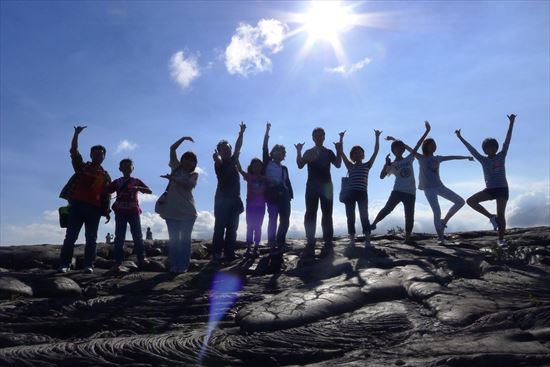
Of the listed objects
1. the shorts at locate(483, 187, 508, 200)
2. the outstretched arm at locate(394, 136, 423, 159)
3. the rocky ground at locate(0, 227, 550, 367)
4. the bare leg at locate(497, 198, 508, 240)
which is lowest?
the rocky ground at locate(0, 227, 550, 367)

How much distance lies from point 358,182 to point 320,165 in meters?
1.01

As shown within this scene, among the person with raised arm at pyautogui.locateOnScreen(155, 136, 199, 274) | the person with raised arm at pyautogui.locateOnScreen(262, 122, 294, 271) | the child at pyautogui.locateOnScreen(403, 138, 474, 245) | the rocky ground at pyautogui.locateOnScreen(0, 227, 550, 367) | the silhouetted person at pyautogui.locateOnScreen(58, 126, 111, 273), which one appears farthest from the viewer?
the child at pyautogui.locateOnScreen(403, 138, 474, 245)

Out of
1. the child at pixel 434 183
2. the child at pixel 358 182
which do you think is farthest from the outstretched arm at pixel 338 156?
the child at pixel 434 183

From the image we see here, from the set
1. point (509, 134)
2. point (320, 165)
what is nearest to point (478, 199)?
point (509, 134)

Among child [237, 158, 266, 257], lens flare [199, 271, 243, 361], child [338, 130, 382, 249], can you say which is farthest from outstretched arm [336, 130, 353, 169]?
lens flare [199, 271, 243, 361]

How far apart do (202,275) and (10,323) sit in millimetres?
3118

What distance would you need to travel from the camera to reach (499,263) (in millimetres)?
8141

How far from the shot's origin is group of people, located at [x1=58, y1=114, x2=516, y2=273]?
8789 mm

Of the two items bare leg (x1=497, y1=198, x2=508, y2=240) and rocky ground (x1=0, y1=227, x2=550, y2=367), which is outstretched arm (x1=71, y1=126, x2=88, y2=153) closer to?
rocky ground (x1=0, y1=227, x2=550, y2=367)

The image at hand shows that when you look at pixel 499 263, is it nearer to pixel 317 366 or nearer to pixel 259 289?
pixel 259 289

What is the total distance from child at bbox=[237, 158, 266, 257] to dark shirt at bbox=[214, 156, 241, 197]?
174 mm

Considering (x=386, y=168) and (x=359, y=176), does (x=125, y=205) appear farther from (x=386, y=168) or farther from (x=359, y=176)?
(x=386, y=168)

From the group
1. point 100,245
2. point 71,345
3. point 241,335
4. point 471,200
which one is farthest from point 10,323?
point 471,200

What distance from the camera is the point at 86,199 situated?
860cm
